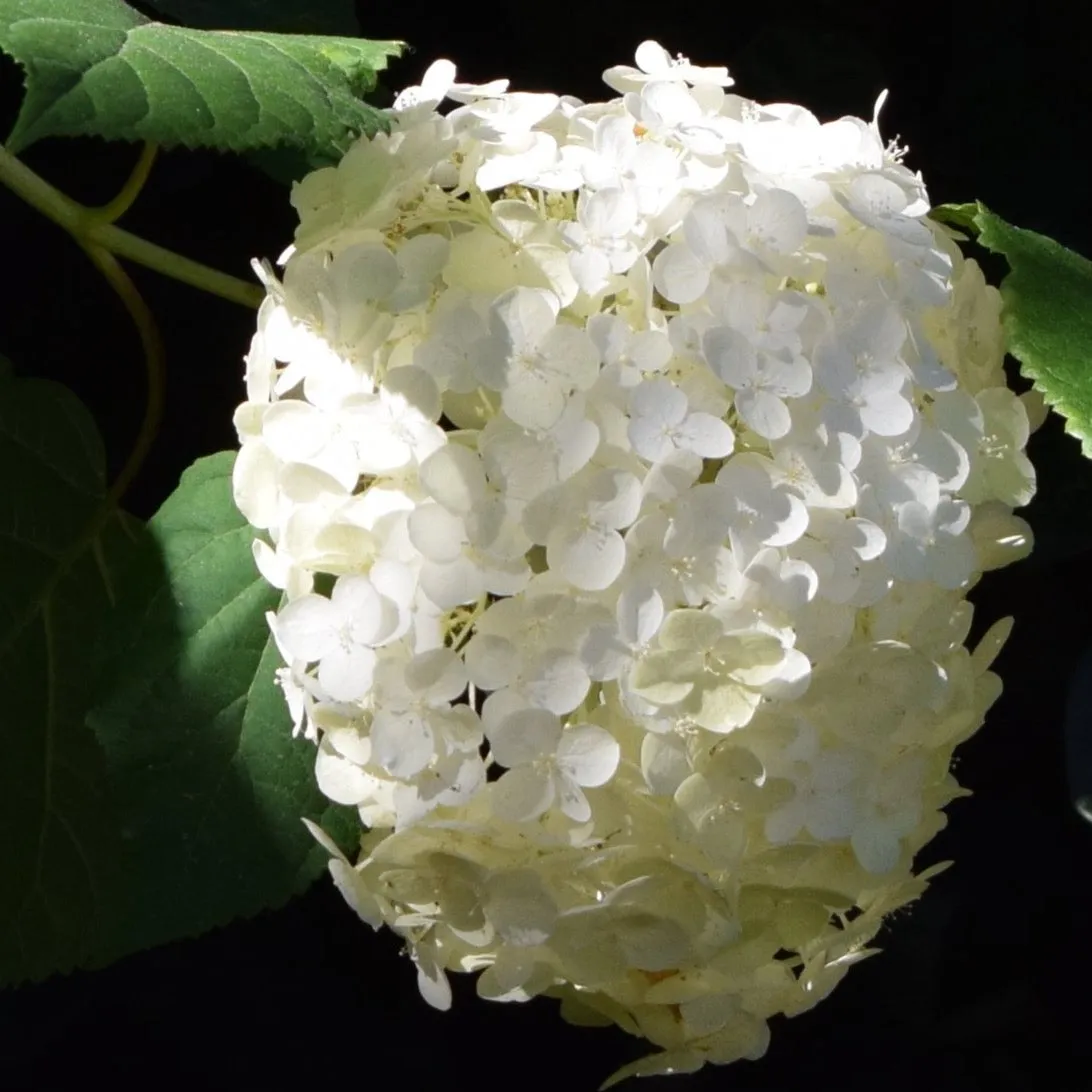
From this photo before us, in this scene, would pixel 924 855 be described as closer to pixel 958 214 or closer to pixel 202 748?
pixel 958 214

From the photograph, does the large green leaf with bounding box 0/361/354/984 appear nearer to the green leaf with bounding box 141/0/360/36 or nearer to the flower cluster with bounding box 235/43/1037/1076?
the flower cluster with bounding box 235/43/1037/1076

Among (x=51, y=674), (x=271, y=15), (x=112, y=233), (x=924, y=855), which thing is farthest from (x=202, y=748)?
(x=924, y=855)

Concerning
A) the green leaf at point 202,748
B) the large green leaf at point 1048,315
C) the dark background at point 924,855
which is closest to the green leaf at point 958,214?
the large green leaf at point 1048,315

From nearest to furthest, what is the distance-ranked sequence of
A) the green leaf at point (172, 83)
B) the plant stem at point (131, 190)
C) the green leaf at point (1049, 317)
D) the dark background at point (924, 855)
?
the green leaf at point (172, 83)
the green leaf at point (1049, 317)
the plant stem at point (131, 190)
the dark background at point (924, 855)

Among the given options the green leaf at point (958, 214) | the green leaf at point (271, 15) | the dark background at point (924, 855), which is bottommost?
the dark background at point (924, 855)

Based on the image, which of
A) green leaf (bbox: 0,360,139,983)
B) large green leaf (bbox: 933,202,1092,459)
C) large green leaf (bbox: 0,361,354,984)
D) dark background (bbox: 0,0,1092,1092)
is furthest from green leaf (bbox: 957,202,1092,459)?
green leaf (bbox: 0,360,139,983)

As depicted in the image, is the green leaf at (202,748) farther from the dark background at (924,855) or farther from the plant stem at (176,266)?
the dark background at (924,855)

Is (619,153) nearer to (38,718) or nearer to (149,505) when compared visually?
(38,718)
